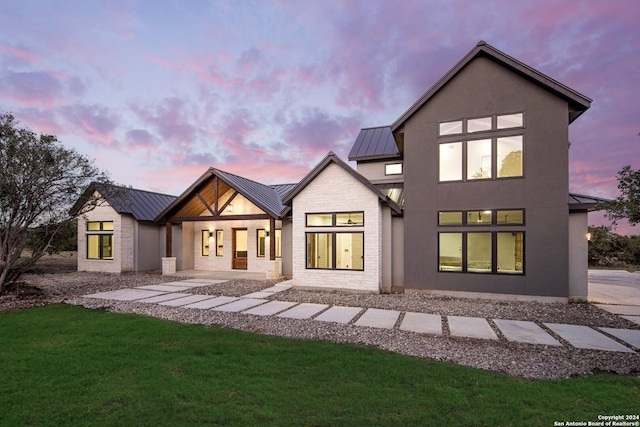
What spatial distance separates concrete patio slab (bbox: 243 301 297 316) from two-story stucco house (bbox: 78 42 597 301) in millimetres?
2546

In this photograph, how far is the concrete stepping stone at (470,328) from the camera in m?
6.16

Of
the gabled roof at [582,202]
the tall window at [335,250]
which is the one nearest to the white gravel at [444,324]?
the tall window at [335,250]

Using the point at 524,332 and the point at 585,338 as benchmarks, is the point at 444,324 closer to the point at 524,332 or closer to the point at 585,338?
the point at 524,332

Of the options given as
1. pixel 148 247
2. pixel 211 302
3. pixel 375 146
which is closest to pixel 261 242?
pixel 148 247

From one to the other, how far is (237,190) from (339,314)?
8228mm

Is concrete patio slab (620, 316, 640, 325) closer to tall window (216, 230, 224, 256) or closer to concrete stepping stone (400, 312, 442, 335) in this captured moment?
concrete stepping stone (400, 312, 442, 335)

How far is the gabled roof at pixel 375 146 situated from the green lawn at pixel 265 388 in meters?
10.5

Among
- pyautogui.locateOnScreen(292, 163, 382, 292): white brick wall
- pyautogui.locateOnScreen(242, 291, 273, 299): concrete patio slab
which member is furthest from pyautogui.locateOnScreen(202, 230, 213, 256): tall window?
pyautogui.locateOnScreen(242, 291, 273, 299): concrete patio slab

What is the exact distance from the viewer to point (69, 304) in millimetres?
8883

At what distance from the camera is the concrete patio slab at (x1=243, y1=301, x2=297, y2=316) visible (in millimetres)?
7934

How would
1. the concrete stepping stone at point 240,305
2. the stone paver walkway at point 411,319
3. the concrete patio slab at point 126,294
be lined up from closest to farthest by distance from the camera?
the stone paver walkway at point 411,319 < the concrete stepping stone at point 240,305 < the concrete patio slab at point 126,294

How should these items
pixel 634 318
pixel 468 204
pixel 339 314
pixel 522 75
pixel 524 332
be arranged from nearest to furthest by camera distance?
pixel 524 332, pixel 634 318, pixel 339 314, pixel 522 75, pixel 468 204

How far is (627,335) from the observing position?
20.7ft

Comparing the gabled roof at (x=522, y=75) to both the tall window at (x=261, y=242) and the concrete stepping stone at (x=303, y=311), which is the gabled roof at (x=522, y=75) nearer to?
the concrete stepping stone at (x=303, y=311)
